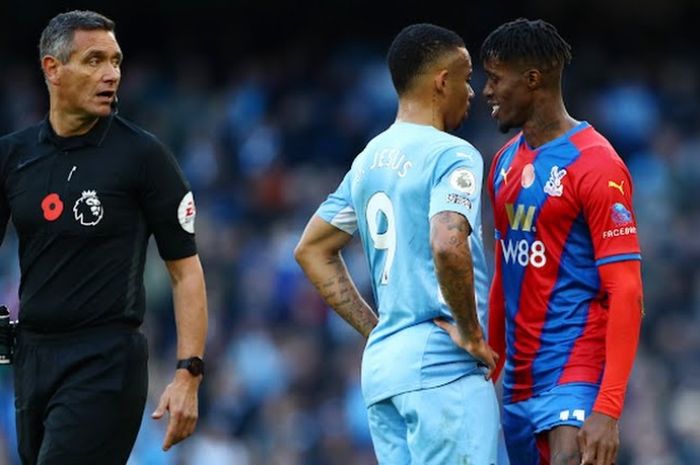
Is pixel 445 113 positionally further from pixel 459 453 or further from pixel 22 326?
pixel 22 326

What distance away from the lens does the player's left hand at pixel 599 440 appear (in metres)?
5.59

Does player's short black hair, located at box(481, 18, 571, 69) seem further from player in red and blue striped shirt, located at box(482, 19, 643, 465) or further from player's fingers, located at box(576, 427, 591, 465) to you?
player's fingers, located at box(576, 427, 591, 465)

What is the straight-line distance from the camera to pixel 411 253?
5832 mm

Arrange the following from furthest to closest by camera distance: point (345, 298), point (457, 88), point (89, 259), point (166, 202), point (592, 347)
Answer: point (345, 298) → point (166, 202) → point (89, 259) → point (457, 88) → point (592, 347)

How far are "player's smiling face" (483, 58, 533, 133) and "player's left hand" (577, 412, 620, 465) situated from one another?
1.12m

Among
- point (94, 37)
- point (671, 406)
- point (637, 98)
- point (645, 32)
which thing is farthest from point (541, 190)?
point (645, 32)

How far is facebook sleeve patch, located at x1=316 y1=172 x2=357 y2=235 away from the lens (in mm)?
6246

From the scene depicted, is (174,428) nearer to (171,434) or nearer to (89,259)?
(171,434)

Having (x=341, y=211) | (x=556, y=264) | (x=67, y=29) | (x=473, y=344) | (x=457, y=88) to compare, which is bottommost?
(x=473, y=344)

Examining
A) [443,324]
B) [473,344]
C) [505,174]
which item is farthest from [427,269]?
[505,174]

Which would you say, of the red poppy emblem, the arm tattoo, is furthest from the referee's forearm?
the arm tattoo

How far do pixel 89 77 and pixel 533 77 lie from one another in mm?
1652

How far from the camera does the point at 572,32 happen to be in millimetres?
17688

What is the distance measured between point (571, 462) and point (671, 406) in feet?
22.8
